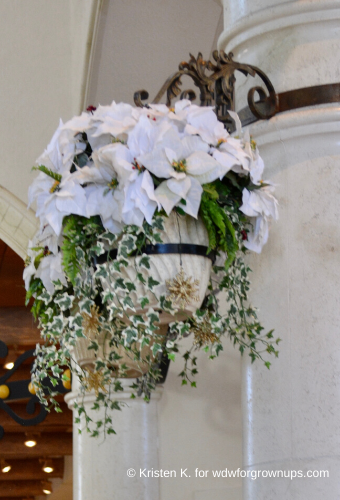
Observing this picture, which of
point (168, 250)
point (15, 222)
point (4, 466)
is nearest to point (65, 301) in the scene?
point (168, 250)

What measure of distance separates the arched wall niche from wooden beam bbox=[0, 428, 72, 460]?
12.9ft

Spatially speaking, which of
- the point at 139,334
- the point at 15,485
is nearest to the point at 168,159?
the point at 139,334

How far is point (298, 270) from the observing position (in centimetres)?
164

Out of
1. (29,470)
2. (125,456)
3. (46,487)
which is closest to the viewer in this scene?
A: (125,456)

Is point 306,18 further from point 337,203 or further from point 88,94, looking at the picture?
point 88,94

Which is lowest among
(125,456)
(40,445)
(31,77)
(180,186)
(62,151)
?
(125,456)

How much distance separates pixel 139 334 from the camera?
1380 mm

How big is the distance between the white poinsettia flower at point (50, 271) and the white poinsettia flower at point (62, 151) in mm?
182

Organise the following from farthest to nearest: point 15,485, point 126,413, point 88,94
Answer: point 15,485
point 88,94
point 126,413

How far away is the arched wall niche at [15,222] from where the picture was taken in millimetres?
4305

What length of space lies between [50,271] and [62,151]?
25 centimetres

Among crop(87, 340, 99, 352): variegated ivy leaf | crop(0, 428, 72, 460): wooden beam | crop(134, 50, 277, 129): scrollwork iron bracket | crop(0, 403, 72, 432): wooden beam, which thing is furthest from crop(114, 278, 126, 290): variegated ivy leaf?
crop(0, 428, 72, 460): wooden beam

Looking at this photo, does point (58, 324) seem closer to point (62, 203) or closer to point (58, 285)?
point (58, 285)

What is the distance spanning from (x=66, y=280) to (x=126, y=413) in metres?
1.43
